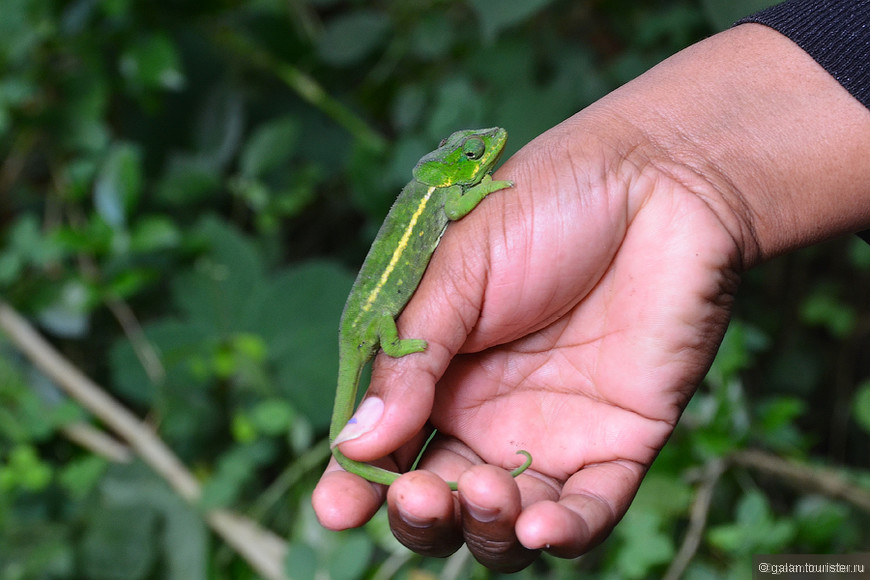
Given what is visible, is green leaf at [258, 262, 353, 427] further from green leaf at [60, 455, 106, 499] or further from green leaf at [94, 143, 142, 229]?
green leaf at [60, 455, 106, 499]

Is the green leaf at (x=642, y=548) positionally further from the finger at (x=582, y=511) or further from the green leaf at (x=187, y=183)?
the green leaf at (x=187, y=183)

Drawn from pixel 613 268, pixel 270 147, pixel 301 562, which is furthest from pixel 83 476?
pixel 613 268

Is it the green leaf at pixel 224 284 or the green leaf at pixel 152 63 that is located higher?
the green leaf at pixel 152 63

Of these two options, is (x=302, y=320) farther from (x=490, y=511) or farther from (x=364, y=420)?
(x=490, y=511)

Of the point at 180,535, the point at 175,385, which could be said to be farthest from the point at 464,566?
the point at 175,385

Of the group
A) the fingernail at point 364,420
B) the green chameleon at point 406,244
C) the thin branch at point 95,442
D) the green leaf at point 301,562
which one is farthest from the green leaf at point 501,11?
the thin branch at point 95,442
